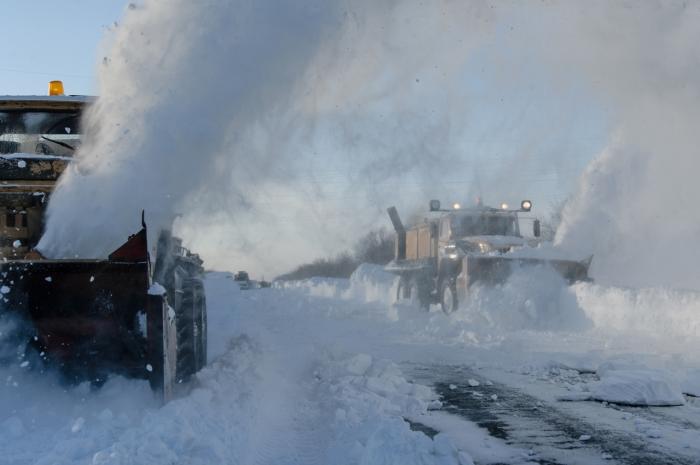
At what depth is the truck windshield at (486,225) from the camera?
62.0 ft

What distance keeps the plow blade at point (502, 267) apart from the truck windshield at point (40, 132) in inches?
417

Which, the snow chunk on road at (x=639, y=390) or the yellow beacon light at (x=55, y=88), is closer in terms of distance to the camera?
the snow chunk on road at (x=639, y=390)

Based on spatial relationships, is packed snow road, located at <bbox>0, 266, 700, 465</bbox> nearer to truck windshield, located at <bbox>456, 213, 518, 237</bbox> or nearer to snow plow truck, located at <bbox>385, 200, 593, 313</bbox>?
snow plow truck, located at <bbox>385, 200, 593, 313</bbox>

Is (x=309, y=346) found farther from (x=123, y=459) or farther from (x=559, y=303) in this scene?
(x=123, y=459)

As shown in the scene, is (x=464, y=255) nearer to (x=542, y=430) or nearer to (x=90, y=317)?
(x=542, y=430)

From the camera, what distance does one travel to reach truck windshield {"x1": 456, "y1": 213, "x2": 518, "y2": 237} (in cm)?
1891

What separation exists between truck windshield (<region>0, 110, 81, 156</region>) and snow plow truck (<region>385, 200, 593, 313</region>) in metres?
10.6

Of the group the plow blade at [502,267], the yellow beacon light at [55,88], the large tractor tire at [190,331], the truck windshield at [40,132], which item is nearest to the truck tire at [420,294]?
the plow blade at [502,267]

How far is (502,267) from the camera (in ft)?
52.7

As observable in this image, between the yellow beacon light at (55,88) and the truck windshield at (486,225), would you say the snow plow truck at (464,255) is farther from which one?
the yellow beacon light at (55,88)

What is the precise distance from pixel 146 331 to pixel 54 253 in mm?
1337

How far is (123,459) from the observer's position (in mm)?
3990

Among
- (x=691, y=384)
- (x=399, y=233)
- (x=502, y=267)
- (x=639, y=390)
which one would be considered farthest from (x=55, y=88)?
(x=399, y=233)

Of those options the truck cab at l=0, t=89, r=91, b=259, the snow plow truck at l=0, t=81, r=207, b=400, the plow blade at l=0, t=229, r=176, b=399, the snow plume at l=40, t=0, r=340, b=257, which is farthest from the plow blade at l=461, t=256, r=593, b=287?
the plow blade at l=0, t=229, r=176, b=399
